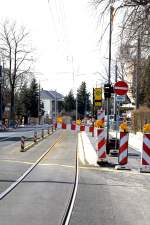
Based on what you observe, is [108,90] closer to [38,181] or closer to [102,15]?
[102,15]

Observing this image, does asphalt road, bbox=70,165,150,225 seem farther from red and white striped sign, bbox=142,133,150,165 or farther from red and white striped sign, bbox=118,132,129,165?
red and white striped sign, bbox=118,132,129,165

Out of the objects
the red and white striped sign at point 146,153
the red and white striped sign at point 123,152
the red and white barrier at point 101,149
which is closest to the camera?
the red and white striped sign at point 146,153

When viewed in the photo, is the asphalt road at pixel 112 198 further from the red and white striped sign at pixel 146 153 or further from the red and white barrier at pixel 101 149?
the red and white barrier at pixel 101 149

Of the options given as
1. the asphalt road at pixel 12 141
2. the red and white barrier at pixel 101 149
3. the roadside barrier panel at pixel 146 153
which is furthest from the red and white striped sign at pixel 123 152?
the asphalt road at pixel 12 141

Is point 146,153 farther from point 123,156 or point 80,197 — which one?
point 80,197

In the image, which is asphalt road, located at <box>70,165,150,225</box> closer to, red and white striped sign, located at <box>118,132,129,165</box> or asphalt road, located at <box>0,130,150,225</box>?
asphalt road, located at <box>0,130,150,225</box>

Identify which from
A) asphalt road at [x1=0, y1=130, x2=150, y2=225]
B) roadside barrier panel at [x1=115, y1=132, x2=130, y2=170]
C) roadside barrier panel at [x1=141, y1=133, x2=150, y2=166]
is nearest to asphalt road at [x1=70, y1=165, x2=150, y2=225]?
asphalt road at [x1=0, y1=130, x2=150, y2=225]

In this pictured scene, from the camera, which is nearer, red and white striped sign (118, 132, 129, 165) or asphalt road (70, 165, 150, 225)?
asphalt road (70, 165, 150, 225)

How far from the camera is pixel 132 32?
19078mm

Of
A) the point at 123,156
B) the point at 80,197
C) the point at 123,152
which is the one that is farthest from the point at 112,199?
the point at 123,152

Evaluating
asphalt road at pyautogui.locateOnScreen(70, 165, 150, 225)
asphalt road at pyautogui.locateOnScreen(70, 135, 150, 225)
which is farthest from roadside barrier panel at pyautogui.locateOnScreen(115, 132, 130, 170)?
asphalt road at pyautogui.locateOnScreen(70, 165, 150, 225)

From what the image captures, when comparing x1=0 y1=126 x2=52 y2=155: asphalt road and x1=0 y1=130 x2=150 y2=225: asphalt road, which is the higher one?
A: x1=0 y1=126 x2=52 y2=155: asphalt road

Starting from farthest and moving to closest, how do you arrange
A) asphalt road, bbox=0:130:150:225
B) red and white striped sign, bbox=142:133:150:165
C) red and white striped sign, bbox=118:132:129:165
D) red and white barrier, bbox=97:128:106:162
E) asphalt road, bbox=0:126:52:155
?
asphalt road, bbox=0:126:52:155, red and white barrier, bbox=97:128:106:162, red and white striped sign, bbox=118:132:129:165, red and white striped sign, bbox=142:133:150:165, asphalt road, bbox=0:130:150:225

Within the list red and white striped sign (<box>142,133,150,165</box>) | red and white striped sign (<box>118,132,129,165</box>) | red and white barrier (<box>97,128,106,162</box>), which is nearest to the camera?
red and white striped sign (<box>142,133,150,165</box>)
